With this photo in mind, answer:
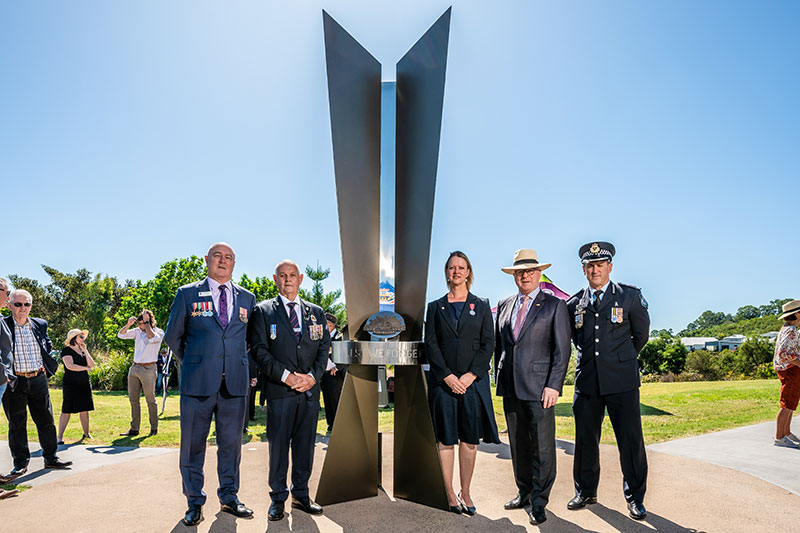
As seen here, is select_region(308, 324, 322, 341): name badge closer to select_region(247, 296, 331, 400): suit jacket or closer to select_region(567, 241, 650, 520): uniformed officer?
select_region(247, 296, 331, 400): suit jacket

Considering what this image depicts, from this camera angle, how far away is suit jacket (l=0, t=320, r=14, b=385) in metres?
4.14

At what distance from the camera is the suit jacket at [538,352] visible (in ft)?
11.5

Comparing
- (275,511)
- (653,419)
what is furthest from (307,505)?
(653,419)

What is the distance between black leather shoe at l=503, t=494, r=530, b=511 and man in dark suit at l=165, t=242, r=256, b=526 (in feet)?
5.89

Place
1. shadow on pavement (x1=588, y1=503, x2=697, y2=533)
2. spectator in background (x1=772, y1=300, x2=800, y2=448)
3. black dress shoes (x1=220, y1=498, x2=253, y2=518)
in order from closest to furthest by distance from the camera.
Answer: shadow on pavement (x1=588, y1=503, x2=697, y2=533), black dress shoes (x1=220, y1=498, x2=253, y2=518), spectator in background (x1=772, y1=300, x2=800, y2=448)

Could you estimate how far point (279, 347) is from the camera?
3627 millimetres

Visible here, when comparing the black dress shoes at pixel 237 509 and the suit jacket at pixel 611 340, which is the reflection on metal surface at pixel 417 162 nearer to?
the suit jacket at pixel 611 340

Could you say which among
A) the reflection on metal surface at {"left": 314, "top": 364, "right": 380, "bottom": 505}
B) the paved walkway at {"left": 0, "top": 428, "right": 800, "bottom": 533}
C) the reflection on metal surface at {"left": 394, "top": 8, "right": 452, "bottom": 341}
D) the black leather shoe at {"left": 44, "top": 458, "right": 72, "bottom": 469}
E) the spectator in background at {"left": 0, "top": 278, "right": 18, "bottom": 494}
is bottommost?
the paved walkway at {"left": 0, "top": 428, "right": 800, "bottom": 533}

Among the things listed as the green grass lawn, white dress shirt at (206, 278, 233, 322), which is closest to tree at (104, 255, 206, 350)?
the green grass lawn

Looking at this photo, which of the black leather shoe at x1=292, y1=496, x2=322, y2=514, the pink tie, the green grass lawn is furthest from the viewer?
the green grass lawn

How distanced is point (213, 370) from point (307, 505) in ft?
3.80

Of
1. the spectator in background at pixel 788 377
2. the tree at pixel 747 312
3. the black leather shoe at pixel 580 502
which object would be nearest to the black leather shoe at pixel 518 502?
the black leather shoe at pixel 580 502

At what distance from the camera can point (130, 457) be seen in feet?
16.9

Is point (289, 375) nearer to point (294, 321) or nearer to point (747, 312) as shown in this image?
point (294, 321)
